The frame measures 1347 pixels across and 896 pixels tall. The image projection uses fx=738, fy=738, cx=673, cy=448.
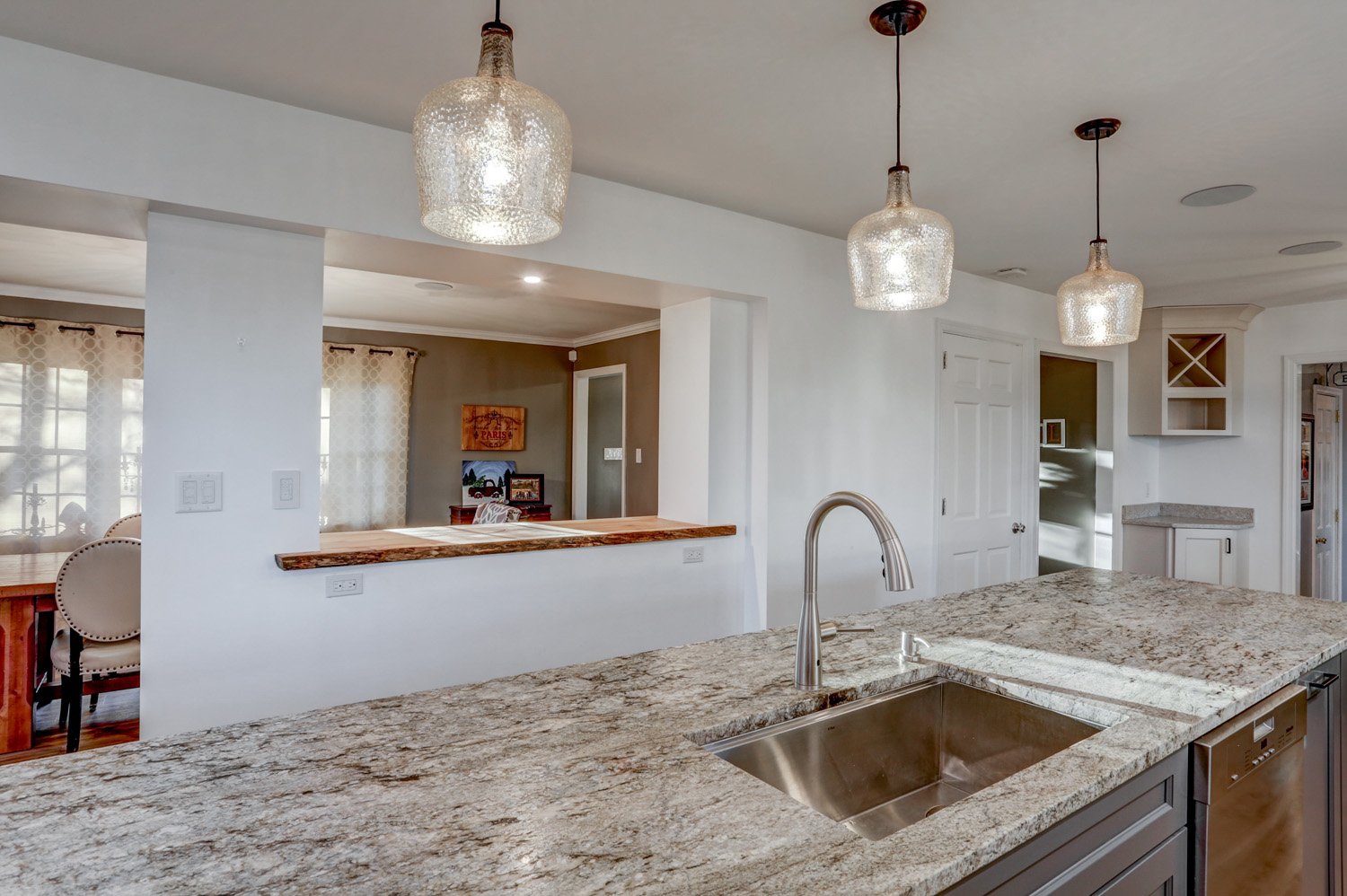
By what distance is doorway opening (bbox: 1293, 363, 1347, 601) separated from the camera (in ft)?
17.2

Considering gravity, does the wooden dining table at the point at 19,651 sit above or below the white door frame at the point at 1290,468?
below

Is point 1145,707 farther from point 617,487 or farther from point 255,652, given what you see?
point 617,487

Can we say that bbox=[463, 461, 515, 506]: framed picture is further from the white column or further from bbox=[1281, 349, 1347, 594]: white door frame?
bbox=[1281, 349, 1347, 594]: white door frame

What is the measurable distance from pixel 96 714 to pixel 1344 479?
29.0 ft

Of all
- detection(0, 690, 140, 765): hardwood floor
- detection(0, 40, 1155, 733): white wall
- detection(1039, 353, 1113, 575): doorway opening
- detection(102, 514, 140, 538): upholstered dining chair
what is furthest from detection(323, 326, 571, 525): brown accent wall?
detection(1039, 353, 1113, 575): doorway opening

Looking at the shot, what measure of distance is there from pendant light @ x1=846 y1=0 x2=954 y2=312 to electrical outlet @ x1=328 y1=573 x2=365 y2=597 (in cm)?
186

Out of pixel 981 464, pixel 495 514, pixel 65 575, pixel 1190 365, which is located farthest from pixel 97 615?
pixel 1190 365

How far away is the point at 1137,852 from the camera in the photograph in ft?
3.92

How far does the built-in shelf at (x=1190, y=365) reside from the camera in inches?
197

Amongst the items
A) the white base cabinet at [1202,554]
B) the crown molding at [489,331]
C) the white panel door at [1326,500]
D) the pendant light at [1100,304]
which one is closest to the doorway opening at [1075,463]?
the white base cabinet at [1202,554]

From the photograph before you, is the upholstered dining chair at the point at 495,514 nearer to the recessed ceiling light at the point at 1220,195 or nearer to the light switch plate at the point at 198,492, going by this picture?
the light switch plate at the point at 198,492

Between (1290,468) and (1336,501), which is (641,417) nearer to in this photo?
(1290,468)

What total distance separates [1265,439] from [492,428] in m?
5.78

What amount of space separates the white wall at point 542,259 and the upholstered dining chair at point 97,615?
1.23 m
